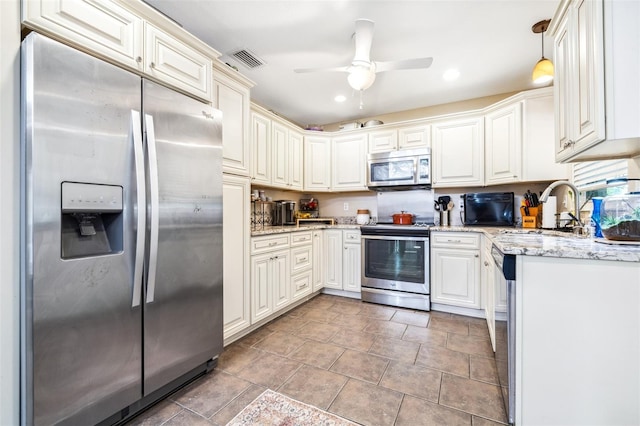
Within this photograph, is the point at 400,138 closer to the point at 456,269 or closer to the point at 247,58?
the point at 456,269

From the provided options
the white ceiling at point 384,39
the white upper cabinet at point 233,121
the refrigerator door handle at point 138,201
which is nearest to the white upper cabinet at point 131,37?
the white upper cabinet at point 233,121

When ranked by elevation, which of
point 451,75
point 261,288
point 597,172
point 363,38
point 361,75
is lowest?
point 261,288

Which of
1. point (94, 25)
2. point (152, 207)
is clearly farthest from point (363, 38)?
point (152, 207)

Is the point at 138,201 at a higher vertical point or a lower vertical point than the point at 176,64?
lower

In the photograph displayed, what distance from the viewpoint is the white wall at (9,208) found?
1.08 metres

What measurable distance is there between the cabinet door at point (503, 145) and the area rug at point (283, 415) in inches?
112

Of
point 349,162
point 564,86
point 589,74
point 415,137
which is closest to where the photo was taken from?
point 589,74

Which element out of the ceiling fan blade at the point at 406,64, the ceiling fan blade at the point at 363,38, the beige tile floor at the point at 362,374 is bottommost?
the beige tile floor at the point at 362,374

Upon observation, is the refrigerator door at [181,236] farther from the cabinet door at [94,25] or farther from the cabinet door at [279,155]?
the cabinet door at [279,155]

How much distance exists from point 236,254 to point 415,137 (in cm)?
262

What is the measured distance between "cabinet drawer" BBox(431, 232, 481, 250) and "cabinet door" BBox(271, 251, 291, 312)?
1.65m

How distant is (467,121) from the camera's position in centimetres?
322

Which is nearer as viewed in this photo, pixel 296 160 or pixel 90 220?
pixel 90 220

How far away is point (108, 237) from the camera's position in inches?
53.8
